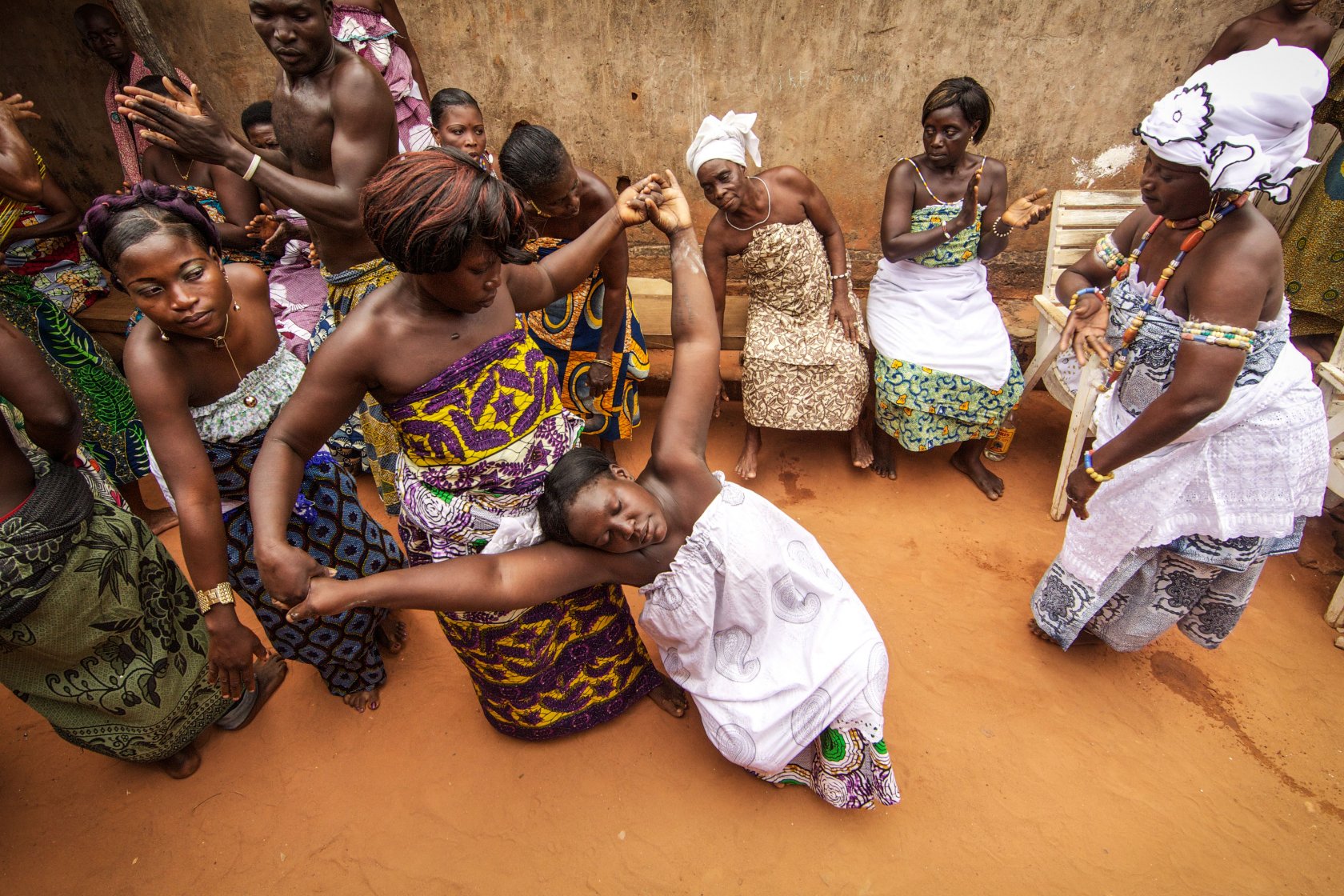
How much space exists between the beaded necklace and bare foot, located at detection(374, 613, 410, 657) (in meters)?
3.16

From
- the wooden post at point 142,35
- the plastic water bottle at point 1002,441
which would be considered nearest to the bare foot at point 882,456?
the plastic water bottle at point 1002,441

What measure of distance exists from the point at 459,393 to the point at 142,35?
425 centimetres

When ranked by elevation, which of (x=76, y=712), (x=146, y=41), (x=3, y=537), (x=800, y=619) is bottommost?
(x=76, y=712)

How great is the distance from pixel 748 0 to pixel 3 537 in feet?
16.2

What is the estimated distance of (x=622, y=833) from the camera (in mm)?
2371

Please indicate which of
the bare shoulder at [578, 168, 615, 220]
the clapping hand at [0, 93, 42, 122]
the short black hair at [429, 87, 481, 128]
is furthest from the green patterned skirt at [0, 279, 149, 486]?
the bare shoulder at [578, 168, 615, 220]

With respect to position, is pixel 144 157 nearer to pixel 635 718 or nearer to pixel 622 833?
pixel 635 718

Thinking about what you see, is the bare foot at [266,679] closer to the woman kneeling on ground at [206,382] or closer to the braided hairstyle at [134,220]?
the woman kneeling on ground at [206,382]

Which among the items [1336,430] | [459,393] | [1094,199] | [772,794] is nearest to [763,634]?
[772,794]

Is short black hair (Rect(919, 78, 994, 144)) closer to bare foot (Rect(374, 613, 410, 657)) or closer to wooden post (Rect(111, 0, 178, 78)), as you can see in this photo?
bare foot (Rect(374, 613, 410, 657))

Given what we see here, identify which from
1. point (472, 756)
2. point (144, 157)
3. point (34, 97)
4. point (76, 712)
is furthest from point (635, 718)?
point (34, 97)

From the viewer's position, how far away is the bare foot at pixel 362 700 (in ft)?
9.38

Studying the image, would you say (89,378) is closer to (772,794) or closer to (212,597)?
(212,597)

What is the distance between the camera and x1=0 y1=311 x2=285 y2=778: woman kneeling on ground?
1914 mm
